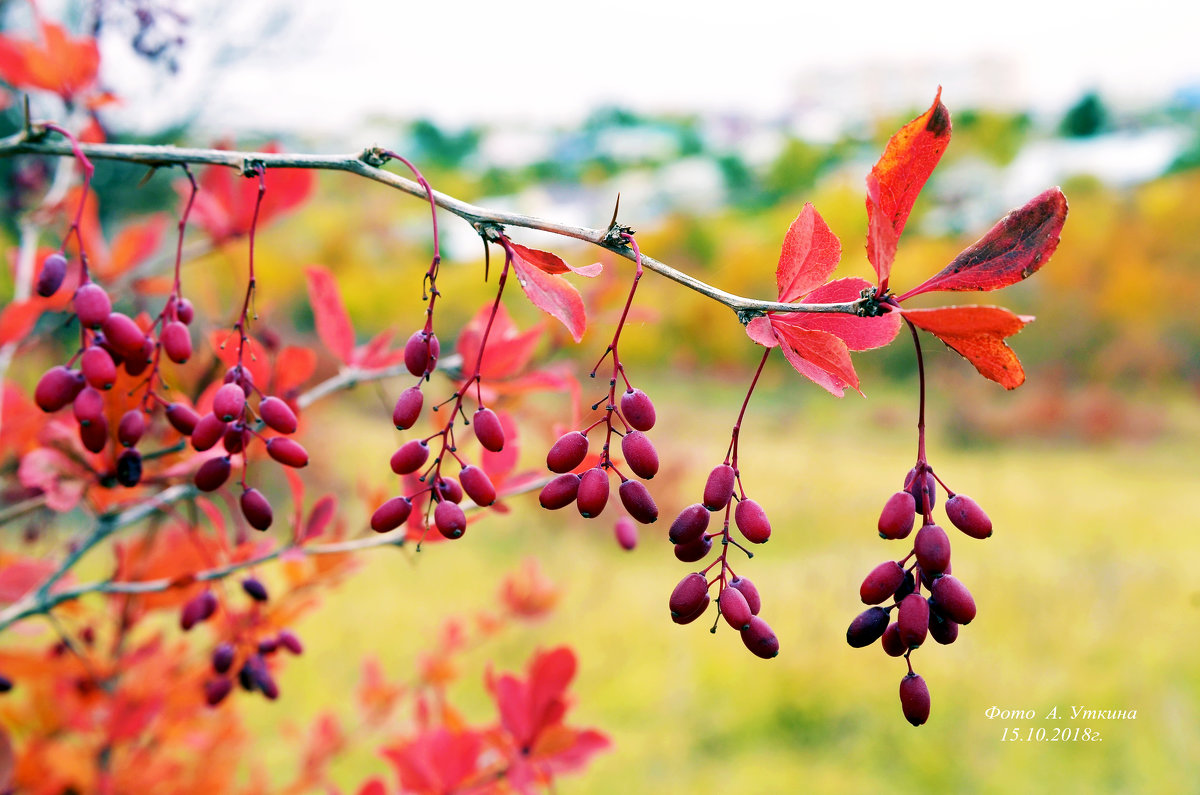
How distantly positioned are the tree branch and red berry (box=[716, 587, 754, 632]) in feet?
0.39

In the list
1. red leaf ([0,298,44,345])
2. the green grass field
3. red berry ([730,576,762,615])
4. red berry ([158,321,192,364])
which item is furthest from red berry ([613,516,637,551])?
the green grass field

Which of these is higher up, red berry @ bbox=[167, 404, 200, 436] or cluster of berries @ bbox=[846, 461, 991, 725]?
red berry @ bbox=[167, 404, 200, 436]

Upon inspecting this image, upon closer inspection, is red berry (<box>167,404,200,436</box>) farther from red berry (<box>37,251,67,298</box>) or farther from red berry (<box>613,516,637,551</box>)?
red berry (<box>613,516,637,551</box>)

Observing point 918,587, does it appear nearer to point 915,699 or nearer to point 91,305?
point 915,699

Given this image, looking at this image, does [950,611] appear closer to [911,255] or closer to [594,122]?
[911,255]

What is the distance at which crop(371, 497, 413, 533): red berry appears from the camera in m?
0.39

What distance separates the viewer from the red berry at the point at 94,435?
0.43 m

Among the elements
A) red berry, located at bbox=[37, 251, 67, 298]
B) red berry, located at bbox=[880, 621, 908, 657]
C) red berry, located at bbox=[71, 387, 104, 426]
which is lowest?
red berry, located at bbox=[880, 621, 908, 657]

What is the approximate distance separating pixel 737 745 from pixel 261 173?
7.24ft

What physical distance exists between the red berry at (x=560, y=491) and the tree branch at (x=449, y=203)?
0.34 feet

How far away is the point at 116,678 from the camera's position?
0.89 m

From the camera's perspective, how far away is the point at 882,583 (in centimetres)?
35

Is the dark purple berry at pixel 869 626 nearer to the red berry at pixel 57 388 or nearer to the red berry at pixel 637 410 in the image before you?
the red berry at pixel 637 410

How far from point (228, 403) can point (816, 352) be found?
0.28 metres
